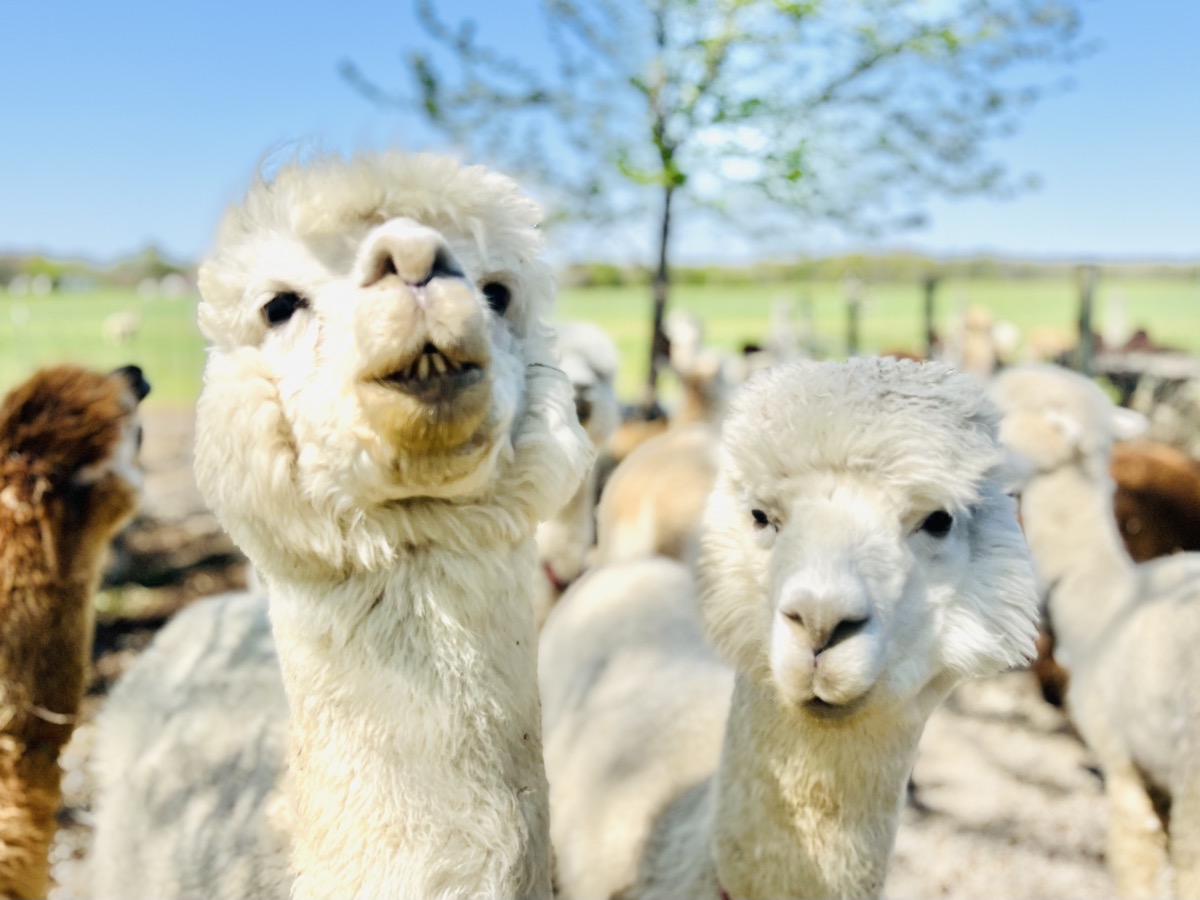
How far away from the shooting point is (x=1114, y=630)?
393cm

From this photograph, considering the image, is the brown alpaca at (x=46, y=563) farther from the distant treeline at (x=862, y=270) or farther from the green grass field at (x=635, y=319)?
the distant treeline at (x=862, y=270)

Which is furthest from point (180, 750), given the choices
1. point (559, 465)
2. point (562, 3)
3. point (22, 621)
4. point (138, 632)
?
point (562, 3)

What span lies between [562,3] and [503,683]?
7635 mm

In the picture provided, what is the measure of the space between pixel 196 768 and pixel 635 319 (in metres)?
31.6

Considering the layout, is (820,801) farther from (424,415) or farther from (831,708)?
(424,415)

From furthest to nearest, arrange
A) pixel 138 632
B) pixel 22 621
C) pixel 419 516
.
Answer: pixel 138 632 → pixel 22 621 → pixel 419 516

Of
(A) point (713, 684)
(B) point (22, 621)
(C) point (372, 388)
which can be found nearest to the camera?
(C) point (372, 388)

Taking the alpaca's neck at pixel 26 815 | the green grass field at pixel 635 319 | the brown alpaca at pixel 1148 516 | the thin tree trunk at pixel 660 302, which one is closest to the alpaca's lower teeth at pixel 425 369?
the green grass field at pixel 635 319

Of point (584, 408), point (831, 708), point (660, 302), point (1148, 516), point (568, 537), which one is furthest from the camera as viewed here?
point (660, 302)

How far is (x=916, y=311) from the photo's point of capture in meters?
38.9

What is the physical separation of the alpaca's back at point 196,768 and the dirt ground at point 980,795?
1.38m

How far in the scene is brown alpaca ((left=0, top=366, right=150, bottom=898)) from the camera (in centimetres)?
269

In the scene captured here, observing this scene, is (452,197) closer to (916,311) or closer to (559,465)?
(559,465)

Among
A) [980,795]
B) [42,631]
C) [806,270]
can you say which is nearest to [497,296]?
[42,631]
